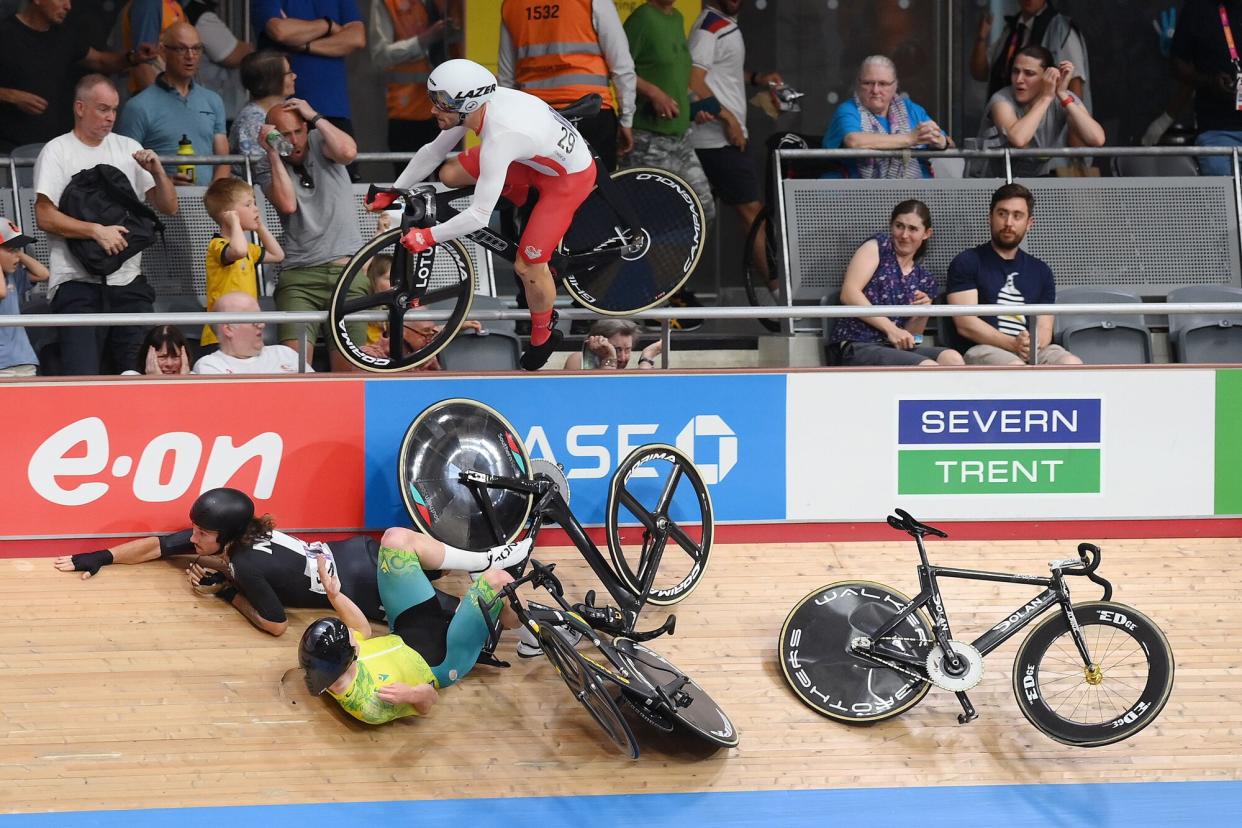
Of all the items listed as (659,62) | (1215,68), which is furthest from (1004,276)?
(1215,68)

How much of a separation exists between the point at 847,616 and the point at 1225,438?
2400 mm

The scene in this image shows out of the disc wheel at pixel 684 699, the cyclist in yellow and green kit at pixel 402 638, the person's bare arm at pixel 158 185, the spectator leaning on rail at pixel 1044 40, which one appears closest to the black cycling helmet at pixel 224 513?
the cyclist in yellow and green kit at pixel 402 638

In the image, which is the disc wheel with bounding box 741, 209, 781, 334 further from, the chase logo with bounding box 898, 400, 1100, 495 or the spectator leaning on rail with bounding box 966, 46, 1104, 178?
the chase logo with bounding box 898, 400, 1100, 495

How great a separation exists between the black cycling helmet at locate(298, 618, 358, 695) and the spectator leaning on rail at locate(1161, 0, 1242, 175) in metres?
6.65

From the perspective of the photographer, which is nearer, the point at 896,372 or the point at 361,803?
the point at 361,803

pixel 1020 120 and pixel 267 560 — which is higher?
pixel 1020 120

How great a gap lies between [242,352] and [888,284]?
3486mm

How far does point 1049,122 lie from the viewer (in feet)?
31.8

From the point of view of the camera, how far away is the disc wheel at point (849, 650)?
662 centimetres

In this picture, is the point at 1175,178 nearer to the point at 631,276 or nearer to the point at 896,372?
the point at 896,372

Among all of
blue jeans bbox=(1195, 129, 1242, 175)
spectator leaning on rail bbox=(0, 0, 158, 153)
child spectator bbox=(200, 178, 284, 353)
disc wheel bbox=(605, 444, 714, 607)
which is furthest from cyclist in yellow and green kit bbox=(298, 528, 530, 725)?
blue jeans bbox=(1195, 129, 1242, 175)

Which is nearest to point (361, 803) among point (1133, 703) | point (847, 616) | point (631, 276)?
point (847, 616)

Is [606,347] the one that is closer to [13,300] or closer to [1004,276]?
[1004,276]

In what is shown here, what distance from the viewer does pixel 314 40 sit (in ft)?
29.2
